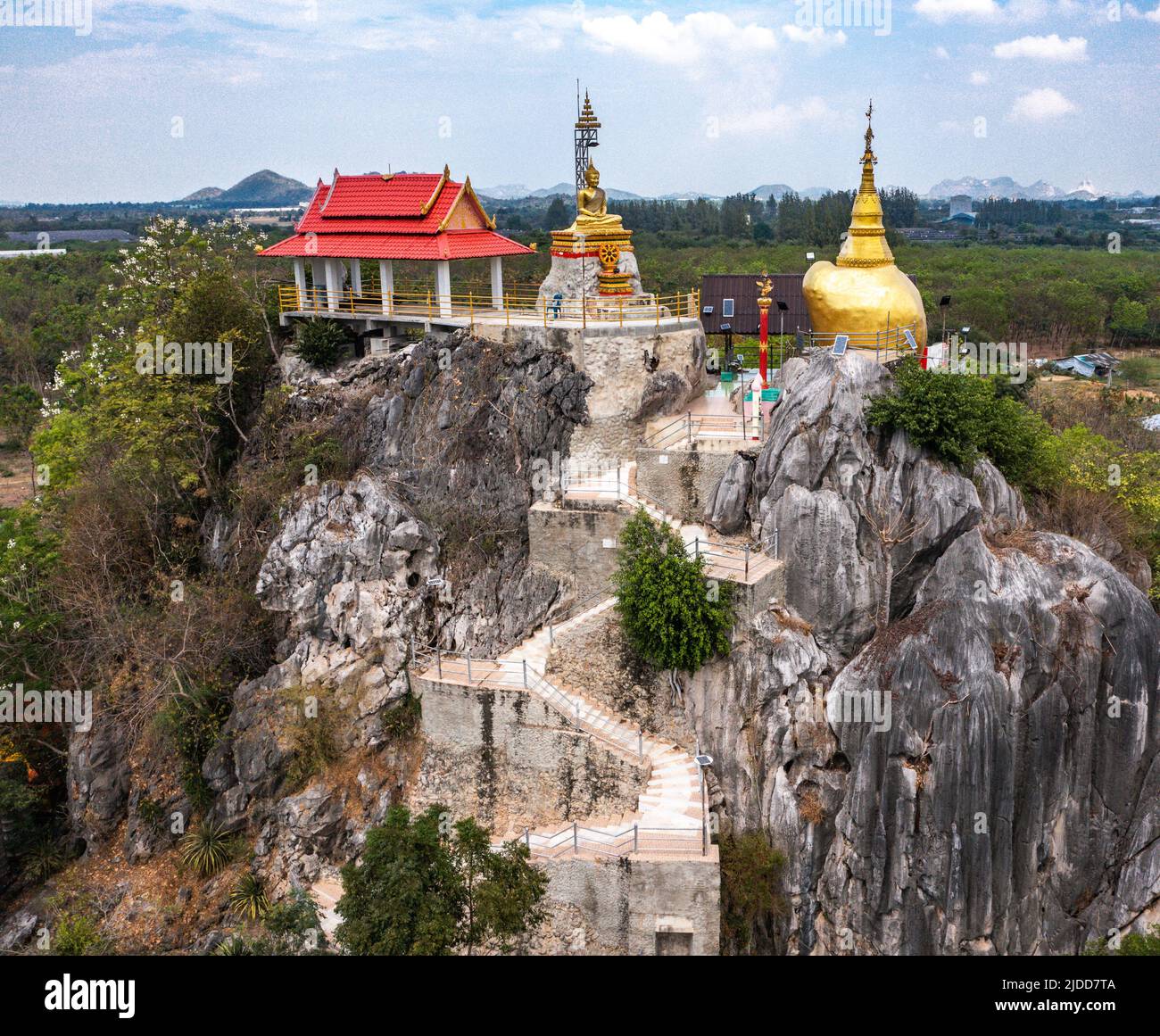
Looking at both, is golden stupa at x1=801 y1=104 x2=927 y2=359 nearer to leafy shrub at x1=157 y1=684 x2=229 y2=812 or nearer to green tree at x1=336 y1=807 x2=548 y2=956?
green tree at x1=336 y1=807 x2=548 y2=956

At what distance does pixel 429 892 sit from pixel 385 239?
22.0 m

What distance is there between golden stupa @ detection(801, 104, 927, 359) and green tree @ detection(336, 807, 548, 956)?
15.8 m

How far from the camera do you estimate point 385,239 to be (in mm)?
35688

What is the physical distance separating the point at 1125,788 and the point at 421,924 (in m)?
15.7

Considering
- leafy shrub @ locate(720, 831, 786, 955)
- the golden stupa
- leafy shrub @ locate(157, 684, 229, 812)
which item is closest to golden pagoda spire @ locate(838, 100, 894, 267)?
the golden stupa

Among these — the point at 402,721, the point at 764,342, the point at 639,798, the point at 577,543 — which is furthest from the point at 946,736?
the point at 402,721

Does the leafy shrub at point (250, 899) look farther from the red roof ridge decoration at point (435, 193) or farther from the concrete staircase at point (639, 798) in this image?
the red roof ridge decoration at point (435, 193)

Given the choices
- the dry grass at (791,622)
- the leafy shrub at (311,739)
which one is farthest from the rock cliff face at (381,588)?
the dry grass at (791,622)

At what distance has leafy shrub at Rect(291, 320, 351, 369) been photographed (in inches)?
1399

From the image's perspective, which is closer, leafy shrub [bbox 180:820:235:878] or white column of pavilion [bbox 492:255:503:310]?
leafy shrub [bbox 180:820:235:878]

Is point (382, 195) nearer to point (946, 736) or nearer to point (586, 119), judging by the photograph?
point (586, 119)

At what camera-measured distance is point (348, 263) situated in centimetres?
3731

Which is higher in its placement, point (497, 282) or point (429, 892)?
point (497, 282)

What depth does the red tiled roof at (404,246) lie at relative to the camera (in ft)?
113
